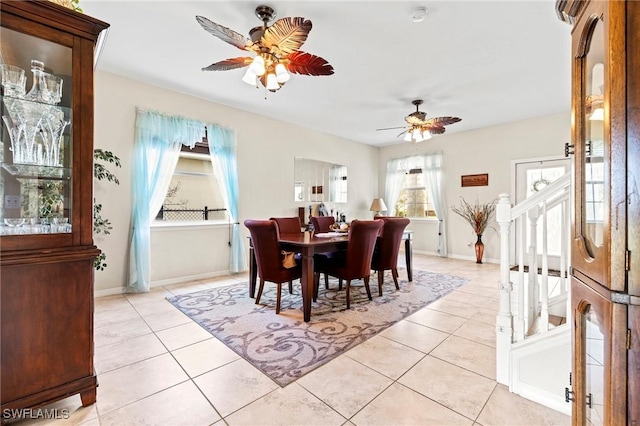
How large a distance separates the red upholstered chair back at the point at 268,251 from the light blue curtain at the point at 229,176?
175 centimetres

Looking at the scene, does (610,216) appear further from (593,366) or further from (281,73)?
(281,73)

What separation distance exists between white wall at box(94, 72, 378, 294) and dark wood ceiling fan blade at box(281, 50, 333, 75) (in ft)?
6.61

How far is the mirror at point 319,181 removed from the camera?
5469 millimetres

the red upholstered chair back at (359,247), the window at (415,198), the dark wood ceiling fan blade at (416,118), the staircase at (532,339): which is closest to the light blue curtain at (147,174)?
the red upholstered chair back at (359,247)

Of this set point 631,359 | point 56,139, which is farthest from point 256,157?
point 631,359

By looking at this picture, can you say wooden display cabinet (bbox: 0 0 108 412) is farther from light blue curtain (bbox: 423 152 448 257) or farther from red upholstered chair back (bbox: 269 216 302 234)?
light blue curtain (bbox: 423 152 448 257)

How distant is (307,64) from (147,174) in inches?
103

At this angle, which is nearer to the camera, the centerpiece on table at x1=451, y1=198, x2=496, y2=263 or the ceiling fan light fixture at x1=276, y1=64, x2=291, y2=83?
the ceiling fan light fixture at x1=276, y1=64, x2=291, y2=83

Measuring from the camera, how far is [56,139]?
5.05ft

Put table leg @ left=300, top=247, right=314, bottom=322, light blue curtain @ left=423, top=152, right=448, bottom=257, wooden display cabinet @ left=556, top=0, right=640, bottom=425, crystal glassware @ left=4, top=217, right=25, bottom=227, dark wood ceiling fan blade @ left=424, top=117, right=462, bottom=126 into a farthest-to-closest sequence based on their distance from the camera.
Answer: light blue curtain @ left=423, top=152, right=448, bottom=257 → dark wood ceiling fan blade @ left=424, top=117, right=462, bottom=126 → table leg @ left=300, top=247, right=314, bottom=322 → crystal glassware @ left=4, top=217, right=25, bottom=227 → wooden display cabinet @ left=556, top=0, right=640, bottom=425

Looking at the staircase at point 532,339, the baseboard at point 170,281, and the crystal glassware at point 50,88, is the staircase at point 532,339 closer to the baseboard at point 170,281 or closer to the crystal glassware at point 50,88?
the crystal glassware at point 50,88

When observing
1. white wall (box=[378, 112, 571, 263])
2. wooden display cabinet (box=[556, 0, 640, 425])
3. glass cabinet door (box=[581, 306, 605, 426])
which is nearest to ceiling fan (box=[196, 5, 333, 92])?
wooden display cabinet (box=[556, 0, 640, 425])

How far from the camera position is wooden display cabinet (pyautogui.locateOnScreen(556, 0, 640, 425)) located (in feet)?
2.15

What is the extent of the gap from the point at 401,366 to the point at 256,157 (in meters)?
3.91
